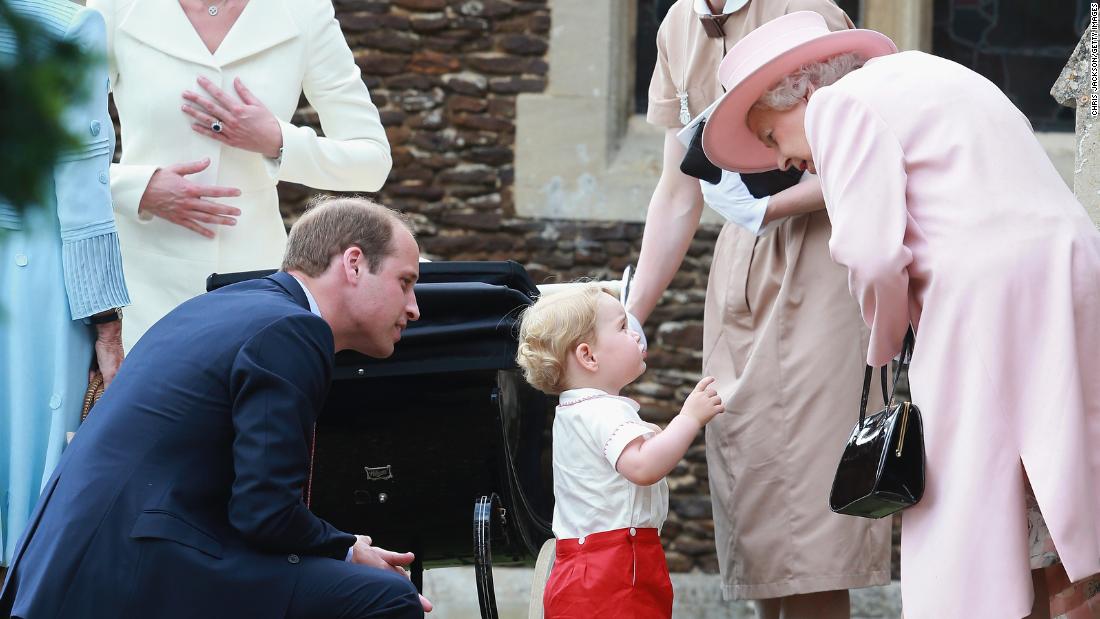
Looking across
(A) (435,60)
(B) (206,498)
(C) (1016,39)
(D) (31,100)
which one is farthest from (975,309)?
(C) (1016,39)

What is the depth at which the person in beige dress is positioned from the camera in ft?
12.5

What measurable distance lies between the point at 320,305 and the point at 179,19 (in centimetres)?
123

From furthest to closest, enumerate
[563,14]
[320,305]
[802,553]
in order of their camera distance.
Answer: [563,14] < [802,553] < [320,305]

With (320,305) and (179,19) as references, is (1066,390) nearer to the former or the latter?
(320,305)

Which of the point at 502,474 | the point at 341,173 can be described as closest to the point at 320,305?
the point at 502,474

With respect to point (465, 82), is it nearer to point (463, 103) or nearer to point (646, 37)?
point (463, 103)

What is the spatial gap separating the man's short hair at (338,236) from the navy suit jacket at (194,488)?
24 cm

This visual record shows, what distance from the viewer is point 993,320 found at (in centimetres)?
267

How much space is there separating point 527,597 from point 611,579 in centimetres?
326

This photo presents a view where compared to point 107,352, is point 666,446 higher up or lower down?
lower down

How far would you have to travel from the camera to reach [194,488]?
288 centimetres

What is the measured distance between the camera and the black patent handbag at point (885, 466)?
274cm

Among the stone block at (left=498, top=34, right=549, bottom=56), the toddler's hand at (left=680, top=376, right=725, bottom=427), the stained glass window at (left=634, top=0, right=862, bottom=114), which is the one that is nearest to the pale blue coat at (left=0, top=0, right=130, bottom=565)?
the toddler's hand at (left=680, top=376, right=725, bottom=427)

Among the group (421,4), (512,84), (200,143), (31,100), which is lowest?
(512,84)
